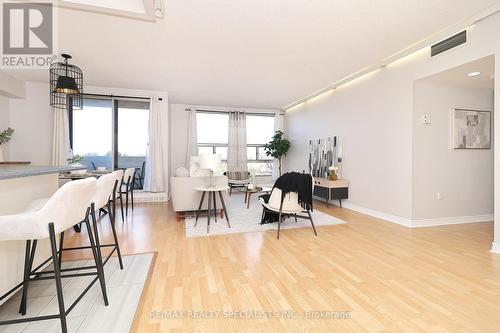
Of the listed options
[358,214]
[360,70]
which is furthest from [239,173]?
[360,70]

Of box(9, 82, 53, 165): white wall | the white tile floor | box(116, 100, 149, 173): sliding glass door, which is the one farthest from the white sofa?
box(9, 82, 53, 165): white wall

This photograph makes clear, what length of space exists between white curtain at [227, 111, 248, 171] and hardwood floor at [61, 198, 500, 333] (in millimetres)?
4352

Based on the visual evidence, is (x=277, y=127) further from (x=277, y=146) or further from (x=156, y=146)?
(x=156, y=146)

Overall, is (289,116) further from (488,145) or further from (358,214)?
(488,145)

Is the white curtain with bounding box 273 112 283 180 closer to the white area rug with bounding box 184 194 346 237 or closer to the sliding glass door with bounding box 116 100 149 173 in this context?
the white area rug with bounding box 184 194 346 237

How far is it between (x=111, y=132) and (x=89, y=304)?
5.07m

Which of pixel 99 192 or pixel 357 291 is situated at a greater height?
pixel 99 192

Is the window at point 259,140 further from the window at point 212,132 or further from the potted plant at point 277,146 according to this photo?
the window at point 212,132

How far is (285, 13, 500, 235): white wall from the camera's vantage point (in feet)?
9.62

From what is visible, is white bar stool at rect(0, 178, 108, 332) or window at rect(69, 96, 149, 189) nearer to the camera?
white bar stool at rect(0, 178, 108, 332)

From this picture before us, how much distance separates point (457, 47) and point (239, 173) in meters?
5.27

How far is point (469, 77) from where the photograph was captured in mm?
3477

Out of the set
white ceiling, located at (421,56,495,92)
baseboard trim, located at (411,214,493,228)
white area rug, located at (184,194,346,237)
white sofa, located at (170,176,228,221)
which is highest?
white ceiling, located at (421,56,495,92)

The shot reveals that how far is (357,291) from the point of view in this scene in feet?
6.30
